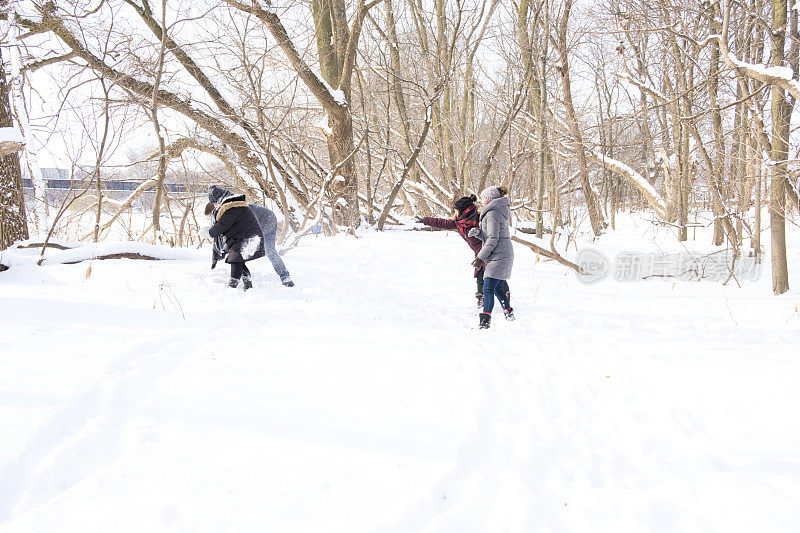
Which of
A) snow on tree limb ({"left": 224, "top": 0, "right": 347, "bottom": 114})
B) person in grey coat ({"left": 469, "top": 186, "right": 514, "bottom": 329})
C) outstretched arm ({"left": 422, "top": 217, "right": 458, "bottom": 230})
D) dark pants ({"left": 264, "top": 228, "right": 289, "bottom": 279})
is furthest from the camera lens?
snow on tree limb ({"left": 224, "top": 0, "right": 347, "bottom": 114})

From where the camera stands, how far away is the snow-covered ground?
5.67 ft

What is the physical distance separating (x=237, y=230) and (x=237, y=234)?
51 mm

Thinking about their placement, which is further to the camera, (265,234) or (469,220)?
(265,234)

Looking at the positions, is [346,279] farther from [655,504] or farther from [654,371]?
[655,504]

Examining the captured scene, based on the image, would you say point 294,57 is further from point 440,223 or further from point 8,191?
point 440,223

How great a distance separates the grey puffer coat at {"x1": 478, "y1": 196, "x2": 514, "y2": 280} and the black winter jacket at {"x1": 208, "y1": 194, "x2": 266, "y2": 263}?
110 inches

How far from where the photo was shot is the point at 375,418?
2.39 metres

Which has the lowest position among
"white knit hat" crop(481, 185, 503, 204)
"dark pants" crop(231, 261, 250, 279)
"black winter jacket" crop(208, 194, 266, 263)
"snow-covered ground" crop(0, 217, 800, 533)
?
"snow-covered ground" crop(0, 217, 800, 533)

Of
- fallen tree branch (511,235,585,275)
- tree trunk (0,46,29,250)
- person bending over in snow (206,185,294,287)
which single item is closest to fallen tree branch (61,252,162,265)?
person bending over in snow (206,185,294,287)

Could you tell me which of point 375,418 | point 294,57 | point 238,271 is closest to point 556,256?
point 238,271

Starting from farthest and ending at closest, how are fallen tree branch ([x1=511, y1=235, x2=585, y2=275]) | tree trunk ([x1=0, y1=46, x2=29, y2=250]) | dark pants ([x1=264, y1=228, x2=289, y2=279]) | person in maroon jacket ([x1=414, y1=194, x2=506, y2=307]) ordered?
1. fallen tree branch ([x1=511, y1=235, x2=585, y2=275])
2. tree trunk ([x1=0, y1=46, x2=29, y2=250])
3. dark pants ([x1=264, y1=228, x2=289, y2=279])
4. person in maroon jacket ([x1=414, y1=194, x2=506, y2=307])

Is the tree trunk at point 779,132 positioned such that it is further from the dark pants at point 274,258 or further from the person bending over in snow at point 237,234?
the person bending over in snow at point 237,234

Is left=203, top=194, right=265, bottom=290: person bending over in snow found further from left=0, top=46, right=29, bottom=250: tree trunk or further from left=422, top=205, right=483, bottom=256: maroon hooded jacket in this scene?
left=0, top=46, right=29, bottom=250: tree trunk

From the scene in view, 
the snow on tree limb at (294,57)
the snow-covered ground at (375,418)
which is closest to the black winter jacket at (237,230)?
the snow-covered ground at (375,418)
